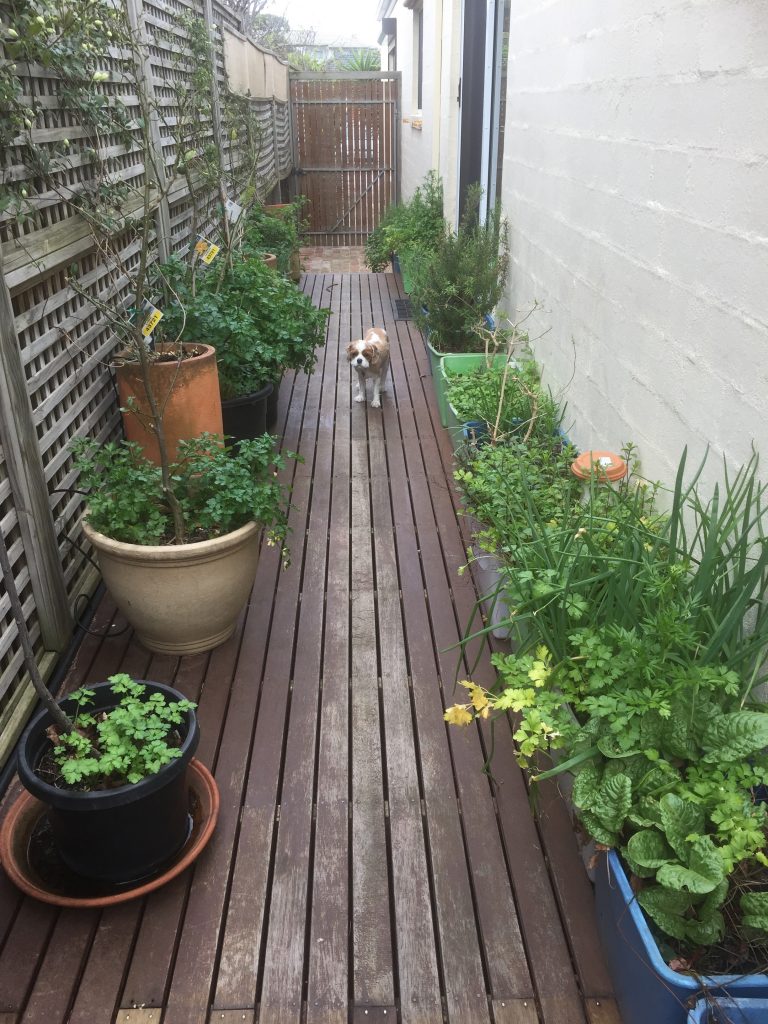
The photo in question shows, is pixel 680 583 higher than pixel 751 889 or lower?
higher

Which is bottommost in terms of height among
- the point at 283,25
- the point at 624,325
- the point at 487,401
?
the point at 487,401

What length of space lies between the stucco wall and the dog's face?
4.03ft

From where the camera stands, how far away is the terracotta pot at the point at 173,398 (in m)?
3.29

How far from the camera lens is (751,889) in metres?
1.58

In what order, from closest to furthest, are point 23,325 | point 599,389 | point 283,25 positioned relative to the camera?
point 23,325, point 599,389, point 283,25

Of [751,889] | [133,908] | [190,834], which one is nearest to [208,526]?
[190,834]

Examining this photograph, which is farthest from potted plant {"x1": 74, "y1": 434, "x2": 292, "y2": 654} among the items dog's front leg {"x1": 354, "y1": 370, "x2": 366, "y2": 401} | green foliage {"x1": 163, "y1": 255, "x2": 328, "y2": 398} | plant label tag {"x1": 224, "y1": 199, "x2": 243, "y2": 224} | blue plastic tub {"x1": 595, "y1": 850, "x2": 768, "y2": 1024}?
plant label tag {"x1": 224, "y1": 199, "x2": 243, "y2": 224}

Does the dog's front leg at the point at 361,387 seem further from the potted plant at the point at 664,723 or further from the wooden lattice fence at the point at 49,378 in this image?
the potted plant at the point at 664,723

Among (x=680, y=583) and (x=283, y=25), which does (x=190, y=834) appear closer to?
(x=680, y=583)

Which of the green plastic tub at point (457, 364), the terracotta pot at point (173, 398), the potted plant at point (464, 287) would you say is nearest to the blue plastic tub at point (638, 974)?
the terracotta pot at point (173, 398)

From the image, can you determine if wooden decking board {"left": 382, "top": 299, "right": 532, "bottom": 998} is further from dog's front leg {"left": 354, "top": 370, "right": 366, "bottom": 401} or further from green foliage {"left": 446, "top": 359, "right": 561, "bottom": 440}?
dog's front leg {"left": 354, "top": 370, "right": 366, "bottom": 401}

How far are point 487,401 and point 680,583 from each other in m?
2.00

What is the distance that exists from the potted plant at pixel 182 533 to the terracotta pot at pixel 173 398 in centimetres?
50

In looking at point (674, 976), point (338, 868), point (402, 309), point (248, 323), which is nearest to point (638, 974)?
point (674, 976)
